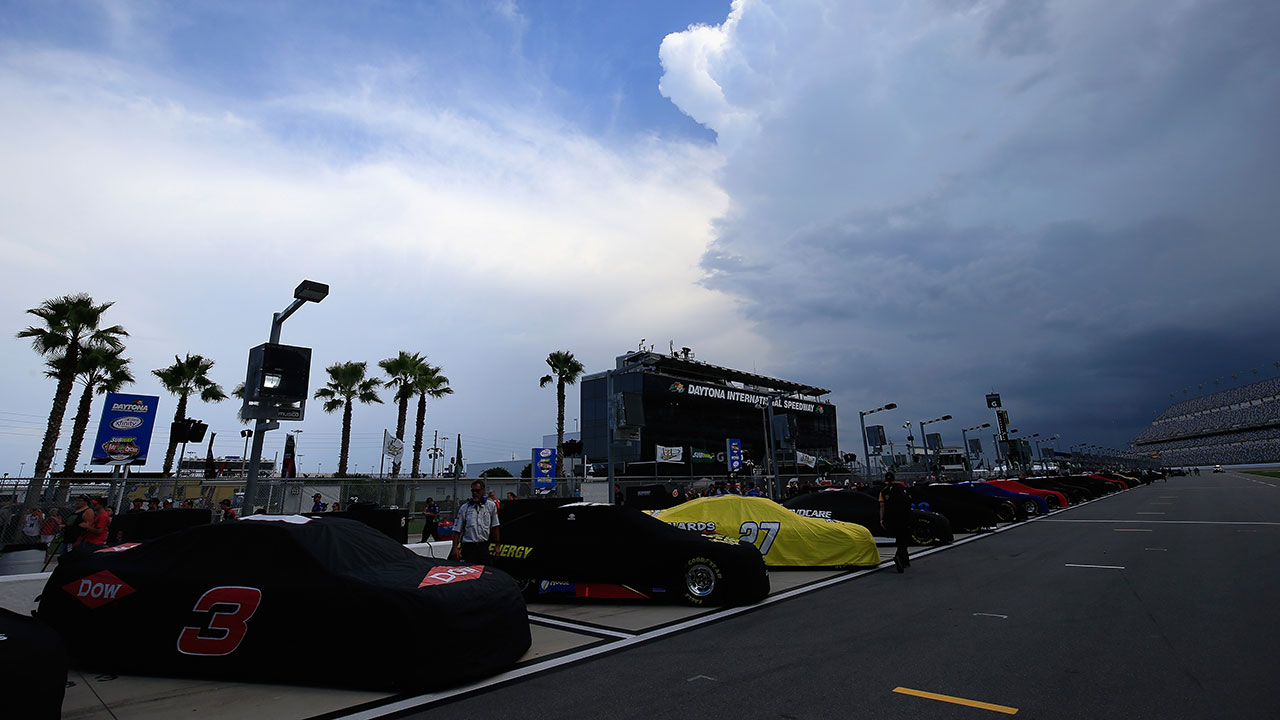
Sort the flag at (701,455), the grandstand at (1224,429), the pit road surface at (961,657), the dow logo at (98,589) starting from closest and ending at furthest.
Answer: the pit road surface at (961,657) → the dow logo at (98,589) → the flag at (701,455) → the grandstand at (1224,429)

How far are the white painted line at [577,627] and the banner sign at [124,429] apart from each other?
1496 centimetres

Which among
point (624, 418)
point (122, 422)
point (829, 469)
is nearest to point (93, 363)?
point (122, 422)

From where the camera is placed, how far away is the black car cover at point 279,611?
15.3ft

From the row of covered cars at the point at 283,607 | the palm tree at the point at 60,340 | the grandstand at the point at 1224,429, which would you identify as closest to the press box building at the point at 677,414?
the palm tree at the point at 60,340

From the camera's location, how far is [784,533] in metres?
10.6

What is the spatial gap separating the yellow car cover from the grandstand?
171 metres

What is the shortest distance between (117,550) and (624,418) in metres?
11.1

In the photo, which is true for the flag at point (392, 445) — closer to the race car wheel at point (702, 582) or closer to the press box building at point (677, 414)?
the race car wheel at point (702, 582)

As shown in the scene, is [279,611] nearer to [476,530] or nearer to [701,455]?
[476,530]

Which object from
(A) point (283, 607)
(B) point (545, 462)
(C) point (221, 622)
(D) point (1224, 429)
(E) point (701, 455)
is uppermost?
(D) point (1224, 429)

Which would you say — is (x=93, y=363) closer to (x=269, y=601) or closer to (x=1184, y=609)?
(x=269, y=601)

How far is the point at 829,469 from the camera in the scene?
70.5 meters

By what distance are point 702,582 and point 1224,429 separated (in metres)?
203

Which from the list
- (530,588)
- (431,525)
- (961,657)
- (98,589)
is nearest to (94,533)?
(98,589)
